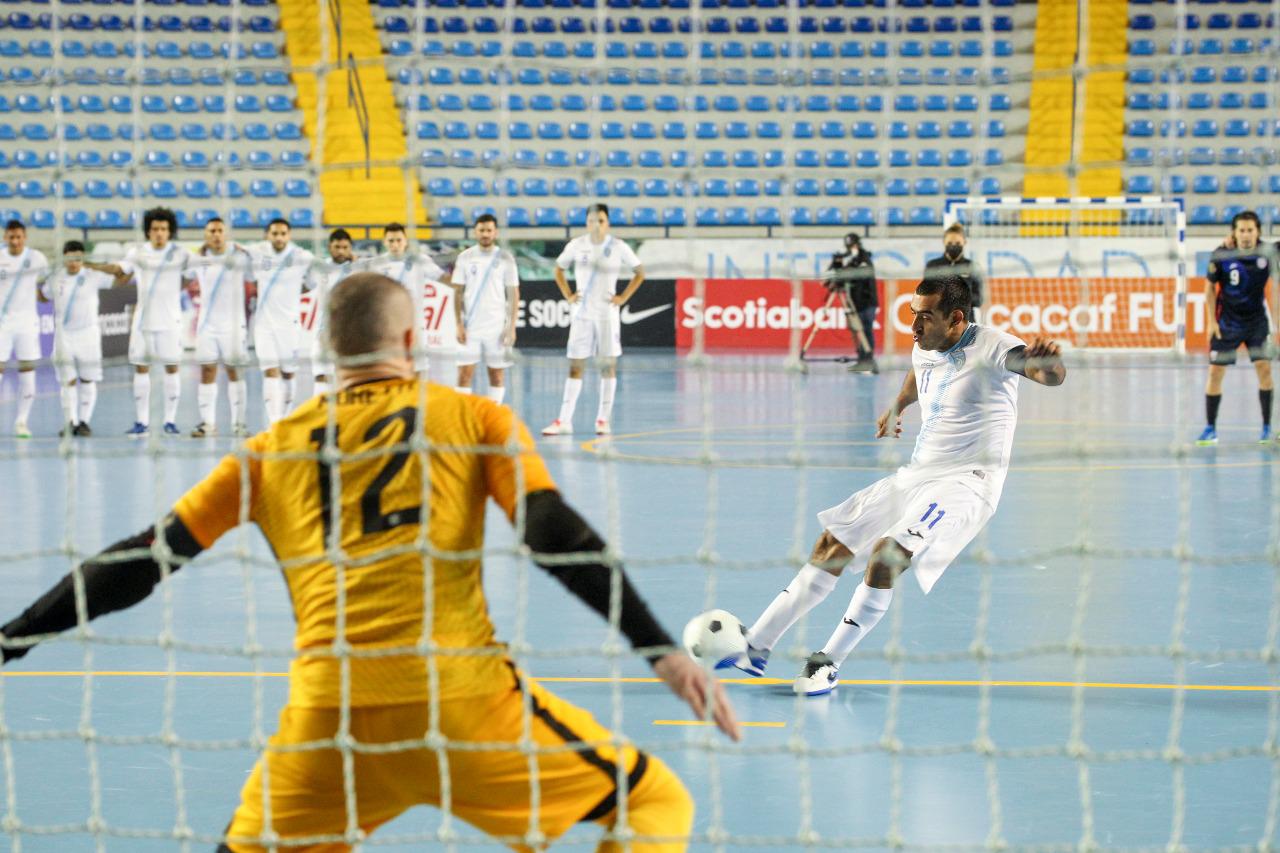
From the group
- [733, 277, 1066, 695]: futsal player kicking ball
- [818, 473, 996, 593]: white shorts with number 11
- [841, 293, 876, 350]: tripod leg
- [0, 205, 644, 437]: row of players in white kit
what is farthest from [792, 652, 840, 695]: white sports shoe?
[841, 293, 876, 350]: tripod leg

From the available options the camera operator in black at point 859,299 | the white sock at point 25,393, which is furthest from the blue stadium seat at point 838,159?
the white sock at point 25,393

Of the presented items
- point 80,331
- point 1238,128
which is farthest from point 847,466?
point 1238,128

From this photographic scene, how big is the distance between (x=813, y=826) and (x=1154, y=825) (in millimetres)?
991

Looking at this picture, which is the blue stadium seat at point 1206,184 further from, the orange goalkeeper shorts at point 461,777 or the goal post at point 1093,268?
the orange goalkeeper shorts at point 461,777

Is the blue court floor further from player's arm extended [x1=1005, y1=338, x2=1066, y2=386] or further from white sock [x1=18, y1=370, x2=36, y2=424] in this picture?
white sock [x1=18, y1=370, x2=36, y2=424]

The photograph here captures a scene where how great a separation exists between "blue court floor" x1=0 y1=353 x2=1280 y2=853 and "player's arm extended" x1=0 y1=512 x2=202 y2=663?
451 millimetres

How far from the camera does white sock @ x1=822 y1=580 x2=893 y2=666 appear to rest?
5.63 meters

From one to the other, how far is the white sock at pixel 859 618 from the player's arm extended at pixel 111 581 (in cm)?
303

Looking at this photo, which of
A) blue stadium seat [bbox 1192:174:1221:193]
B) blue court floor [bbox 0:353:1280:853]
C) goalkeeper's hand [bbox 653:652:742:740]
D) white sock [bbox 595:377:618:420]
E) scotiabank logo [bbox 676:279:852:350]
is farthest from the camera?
blue stadium seat [bbox 1192:174:1221:193]

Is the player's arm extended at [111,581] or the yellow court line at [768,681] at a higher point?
the player's arm extended at [111,581]

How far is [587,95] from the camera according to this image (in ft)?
84.9

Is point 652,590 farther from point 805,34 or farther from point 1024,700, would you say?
point 805,34

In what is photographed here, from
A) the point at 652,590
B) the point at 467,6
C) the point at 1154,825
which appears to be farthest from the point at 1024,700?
the point at 467,6

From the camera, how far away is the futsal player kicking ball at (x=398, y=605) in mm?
3008
